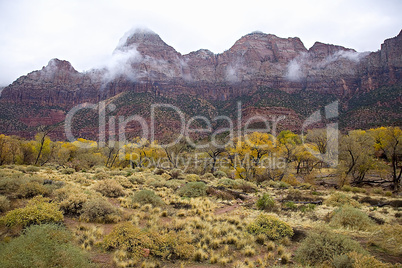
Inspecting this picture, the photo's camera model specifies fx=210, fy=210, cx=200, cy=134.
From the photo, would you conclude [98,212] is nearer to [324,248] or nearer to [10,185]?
[10,185]

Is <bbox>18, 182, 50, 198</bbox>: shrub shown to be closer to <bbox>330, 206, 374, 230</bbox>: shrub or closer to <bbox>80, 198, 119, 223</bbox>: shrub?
<bbox>80, 198, 119, 223</bbox>: shrub

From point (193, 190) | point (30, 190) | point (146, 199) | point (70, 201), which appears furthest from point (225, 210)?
point (30, 190)

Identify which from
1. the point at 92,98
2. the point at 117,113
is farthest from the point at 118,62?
the point at 117,113

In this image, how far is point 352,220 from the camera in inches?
355

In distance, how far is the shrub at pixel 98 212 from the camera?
330 inches

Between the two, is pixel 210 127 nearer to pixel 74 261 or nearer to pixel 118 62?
pixel 74 261

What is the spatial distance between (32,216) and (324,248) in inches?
344

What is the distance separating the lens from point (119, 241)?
20.6 feet

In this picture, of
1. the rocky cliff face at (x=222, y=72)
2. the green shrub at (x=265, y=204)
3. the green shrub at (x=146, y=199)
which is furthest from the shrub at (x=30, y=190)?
the rocky cliff face at (x=222, y=72)

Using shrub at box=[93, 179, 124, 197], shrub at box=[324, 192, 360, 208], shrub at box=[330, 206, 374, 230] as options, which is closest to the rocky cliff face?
shrub at box=[324, 192, 360, 208]

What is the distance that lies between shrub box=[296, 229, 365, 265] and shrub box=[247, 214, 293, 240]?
184cm

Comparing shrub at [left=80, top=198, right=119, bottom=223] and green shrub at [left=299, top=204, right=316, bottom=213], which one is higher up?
shrub at [left=80, top=198, right=119, bottom=223]

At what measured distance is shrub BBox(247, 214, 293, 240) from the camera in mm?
8039

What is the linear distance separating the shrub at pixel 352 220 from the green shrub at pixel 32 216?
1089 centimetres
